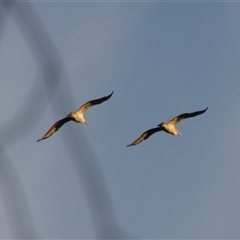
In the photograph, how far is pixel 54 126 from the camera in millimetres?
37844

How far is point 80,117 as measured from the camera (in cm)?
3572

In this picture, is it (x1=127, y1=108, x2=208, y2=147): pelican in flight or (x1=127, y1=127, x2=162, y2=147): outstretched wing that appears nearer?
(x1=127, y1=108, x2=208, y2=147): pelican in flight

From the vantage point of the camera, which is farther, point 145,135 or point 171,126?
point 145,135

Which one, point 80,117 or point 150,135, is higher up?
point 80,117

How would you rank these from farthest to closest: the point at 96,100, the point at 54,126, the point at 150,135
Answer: the point at 150,135
the point at 54,126
the point at 96,100

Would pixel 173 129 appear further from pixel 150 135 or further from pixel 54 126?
pixel 54 126

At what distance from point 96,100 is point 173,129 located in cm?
667

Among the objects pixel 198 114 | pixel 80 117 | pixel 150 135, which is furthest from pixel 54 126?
pixel 198 114

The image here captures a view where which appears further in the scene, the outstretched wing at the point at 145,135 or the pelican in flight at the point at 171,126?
the outstretched wing at the point at 145,135

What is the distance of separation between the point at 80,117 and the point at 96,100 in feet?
4.86

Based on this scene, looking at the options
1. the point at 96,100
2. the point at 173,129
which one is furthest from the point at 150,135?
the point at 96,100

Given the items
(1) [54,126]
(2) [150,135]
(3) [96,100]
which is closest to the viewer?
(3) [96,100]

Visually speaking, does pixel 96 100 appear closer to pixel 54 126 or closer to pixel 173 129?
pixel 54 126

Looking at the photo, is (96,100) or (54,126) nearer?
(96,100)
